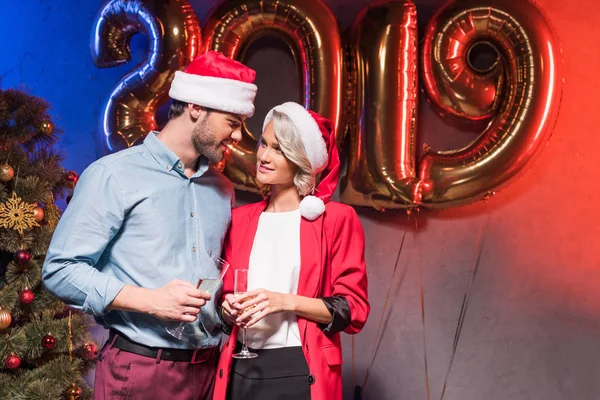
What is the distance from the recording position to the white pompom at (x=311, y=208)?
241 centimetres

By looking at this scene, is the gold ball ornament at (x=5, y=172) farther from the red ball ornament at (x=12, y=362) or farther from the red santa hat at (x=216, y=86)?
the red santa hat at (x=216, y=86)

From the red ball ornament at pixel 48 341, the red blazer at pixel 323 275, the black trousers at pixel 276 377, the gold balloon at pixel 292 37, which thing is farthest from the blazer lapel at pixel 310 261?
the red ball ornament at pixel 48 341

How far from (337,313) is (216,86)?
86 cm

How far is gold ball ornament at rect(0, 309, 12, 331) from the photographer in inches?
114

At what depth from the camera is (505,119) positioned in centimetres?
328

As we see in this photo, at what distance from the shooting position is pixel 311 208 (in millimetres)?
2406

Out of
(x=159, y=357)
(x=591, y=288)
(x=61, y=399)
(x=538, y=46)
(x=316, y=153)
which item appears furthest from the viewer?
(x=591, y=288)

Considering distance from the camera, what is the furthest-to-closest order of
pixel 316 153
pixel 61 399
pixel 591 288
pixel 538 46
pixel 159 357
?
pixel 591 288, pixel 538 46, pixel 61 399, pixel 316 153, pixel 159 357

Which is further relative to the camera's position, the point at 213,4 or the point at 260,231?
the point at 213,4

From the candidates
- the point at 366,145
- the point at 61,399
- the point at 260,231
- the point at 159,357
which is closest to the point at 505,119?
the point at 366,145

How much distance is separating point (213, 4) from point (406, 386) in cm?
215

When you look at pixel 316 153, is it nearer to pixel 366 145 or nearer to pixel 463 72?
pixel 366 145

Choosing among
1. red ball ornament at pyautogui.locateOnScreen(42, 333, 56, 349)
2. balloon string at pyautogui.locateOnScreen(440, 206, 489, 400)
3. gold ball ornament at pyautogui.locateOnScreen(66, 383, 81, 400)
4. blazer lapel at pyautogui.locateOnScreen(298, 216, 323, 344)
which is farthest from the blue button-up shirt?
balloon string at pyautogui.locateOnScreen(440, 206, 489, 400)

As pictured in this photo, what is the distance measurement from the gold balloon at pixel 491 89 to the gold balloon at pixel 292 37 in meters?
0.45
